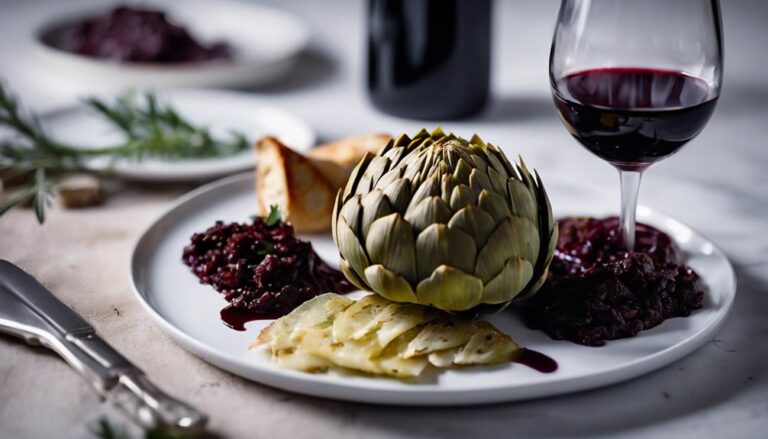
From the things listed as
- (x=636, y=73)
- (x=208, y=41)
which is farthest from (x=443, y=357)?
(x=208, y=41)

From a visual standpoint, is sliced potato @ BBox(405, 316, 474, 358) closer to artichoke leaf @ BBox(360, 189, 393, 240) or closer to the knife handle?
artichoke leaf @ BBox(360, 189, 393, 240)

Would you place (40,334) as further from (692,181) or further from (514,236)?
(692,181)

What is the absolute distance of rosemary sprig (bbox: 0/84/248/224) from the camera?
5.93ft

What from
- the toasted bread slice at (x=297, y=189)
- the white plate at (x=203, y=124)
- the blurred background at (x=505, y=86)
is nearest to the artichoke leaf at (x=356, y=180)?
the toasted bread slice at (x=297, y=189)

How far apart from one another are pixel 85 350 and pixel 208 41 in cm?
160

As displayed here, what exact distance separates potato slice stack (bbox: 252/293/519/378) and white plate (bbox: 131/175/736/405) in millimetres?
17

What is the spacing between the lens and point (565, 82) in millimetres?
1322

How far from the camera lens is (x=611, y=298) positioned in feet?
3.95

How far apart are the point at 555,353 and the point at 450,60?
96cm

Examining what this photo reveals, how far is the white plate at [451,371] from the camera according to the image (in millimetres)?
1066

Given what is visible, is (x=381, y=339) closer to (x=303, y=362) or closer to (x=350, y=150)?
(x=303, y=362)

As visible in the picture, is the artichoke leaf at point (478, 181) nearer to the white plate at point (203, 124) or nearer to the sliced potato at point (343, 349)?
the sliced potato at point (343, 349)

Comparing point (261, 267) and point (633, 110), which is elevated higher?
point (633, 110)

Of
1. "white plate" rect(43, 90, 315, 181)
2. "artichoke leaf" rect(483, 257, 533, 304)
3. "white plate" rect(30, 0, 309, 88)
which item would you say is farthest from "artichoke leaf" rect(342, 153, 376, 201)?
"white plate" rect(30, 0, 309, 88)
